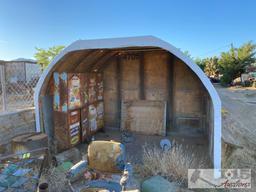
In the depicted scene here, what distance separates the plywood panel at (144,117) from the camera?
4.68 m

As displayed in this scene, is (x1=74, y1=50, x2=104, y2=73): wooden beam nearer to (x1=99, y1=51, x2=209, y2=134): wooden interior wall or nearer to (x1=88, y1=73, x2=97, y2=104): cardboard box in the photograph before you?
(x1=88, y1=73, x2=97, y2=104): cardboard box

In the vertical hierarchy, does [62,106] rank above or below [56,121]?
above

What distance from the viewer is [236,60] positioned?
2112cm

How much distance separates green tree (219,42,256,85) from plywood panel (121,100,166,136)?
69.1ft

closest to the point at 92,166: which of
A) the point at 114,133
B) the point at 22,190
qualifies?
the point at 22,190

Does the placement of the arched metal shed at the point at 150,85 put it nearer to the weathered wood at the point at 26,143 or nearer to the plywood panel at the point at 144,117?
the plywood panel at the point at 144,117

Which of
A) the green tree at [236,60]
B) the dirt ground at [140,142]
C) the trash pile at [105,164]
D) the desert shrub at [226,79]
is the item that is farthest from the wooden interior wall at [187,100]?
the desert shrub at [226,79]

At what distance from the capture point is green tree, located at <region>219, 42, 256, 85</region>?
20.2 meters

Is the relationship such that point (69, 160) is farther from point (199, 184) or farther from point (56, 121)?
point (199, 184)

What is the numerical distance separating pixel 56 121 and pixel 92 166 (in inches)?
76.9

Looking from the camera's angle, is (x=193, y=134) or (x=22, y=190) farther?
(x=193, y=134)

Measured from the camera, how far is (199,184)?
2.56m

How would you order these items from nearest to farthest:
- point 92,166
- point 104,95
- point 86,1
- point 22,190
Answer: point 92,166 < point 22,190 < point 104,95 < point 86,1

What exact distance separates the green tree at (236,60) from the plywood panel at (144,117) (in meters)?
21.1
